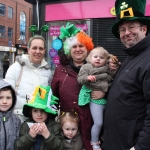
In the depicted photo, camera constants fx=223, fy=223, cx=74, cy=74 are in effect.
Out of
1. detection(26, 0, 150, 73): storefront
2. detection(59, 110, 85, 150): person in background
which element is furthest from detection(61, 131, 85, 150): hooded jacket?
detection(26, 0, 150, 73): storefront

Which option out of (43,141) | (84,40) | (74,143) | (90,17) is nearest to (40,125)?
(43,141)

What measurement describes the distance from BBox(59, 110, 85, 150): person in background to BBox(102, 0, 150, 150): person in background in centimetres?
50

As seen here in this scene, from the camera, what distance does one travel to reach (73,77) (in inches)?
109

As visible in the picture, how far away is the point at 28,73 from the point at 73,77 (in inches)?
24.9

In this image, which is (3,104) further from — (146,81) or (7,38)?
(7,38)

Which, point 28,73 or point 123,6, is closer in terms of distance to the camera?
point 123,6

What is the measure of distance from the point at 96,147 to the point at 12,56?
32661 millimetres

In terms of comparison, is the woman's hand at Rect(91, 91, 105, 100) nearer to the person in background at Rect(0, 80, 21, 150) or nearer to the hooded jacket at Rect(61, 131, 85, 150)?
the hooded jacket at Rect(61, 131, 85, 150)

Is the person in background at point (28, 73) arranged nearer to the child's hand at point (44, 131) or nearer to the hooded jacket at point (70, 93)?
the hooded jacket at point (70, 93)

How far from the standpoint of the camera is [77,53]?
2.85 m

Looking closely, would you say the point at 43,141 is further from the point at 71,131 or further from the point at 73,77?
the point at 73,77

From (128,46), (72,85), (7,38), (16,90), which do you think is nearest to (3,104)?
(16,90)

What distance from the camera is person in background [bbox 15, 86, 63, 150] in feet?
7.98

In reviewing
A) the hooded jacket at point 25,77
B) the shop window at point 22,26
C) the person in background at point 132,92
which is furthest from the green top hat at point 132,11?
the shop window at point 22,26
